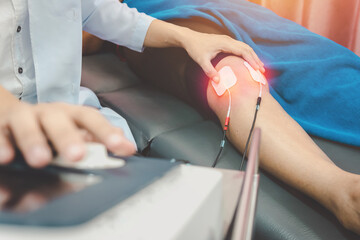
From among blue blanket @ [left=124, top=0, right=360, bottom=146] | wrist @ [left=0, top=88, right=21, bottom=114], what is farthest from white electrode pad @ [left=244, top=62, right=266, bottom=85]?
wrist @ [left=0, top=88, right=21, bottom=114]

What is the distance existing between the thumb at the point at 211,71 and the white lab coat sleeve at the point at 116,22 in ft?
0.92

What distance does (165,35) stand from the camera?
0.98 meters

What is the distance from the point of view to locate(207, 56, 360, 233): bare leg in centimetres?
60

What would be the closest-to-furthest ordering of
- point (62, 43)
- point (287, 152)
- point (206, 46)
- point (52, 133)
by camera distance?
point (52, 133)
point (287, 152)
point (62, 43)
point (206, 46)

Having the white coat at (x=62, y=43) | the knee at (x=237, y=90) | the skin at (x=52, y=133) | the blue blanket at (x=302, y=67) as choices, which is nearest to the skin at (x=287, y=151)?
the knee at (x=237, y=90)

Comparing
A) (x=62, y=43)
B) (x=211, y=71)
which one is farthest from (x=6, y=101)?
(x=211, y=71)

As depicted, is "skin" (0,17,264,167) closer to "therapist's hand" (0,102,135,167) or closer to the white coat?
"therapist's hand" (0,102,135,167)

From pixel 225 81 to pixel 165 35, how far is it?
0.28m

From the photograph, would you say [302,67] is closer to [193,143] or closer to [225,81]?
[225,81]

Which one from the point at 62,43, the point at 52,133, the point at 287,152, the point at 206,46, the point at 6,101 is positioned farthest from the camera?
the point at 206,46

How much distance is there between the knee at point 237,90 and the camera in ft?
2.71

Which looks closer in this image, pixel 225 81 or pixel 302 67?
pixel 225 81

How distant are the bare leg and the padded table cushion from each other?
0.03 m

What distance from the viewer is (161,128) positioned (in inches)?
36.4
